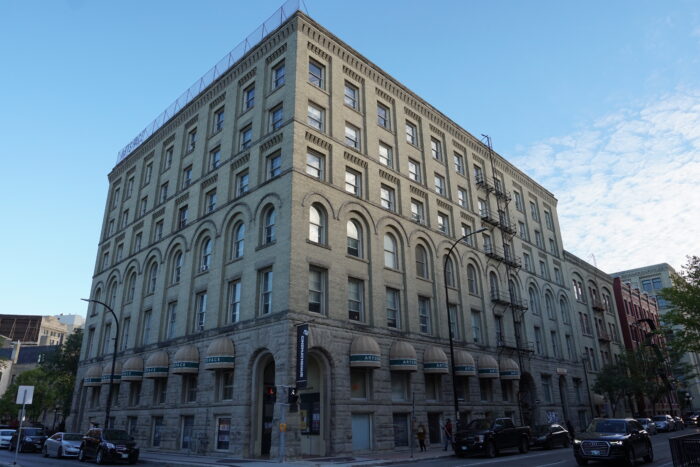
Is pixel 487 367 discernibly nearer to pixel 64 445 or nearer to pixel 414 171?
pixel 414 171

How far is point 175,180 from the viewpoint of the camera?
123ft

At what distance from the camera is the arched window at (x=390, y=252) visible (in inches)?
1238

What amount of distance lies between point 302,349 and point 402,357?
7331 mm

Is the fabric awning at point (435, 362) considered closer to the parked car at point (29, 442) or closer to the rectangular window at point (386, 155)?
the rectangular window at point (386, 155)

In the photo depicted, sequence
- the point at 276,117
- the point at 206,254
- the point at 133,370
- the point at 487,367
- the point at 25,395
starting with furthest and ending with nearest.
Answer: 1. the point at 487,367
2. the point at 133,370
3. the point at 206,254
4. the point at 276,117
5. the point at 25,395

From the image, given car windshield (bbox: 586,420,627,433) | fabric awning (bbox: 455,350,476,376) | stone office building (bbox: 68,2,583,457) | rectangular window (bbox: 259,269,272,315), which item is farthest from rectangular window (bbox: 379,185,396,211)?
car windshield (bbox: 586,420,627,433)

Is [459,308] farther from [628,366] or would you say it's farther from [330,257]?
[628,366]

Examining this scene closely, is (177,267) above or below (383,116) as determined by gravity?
below

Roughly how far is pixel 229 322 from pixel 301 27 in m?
18.7

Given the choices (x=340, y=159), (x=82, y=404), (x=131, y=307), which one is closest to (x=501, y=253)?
(x=340, y=159)

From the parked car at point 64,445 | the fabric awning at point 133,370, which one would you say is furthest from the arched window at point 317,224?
the parked car at point 64,445

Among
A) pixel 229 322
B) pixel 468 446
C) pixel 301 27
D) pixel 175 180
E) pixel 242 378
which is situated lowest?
pixel 468 446

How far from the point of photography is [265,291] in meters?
26.4

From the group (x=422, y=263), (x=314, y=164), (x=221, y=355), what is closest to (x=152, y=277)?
(x=221, y=355)
